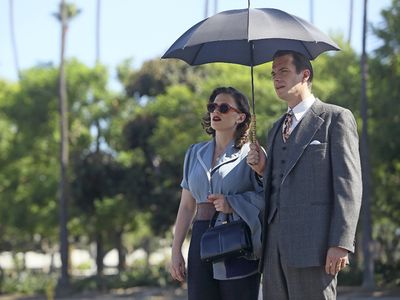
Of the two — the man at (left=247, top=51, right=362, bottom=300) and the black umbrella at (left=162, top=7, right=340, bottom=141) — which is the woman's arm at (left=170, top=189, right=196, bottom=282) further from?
the man at (left=247, top=51, right=362, bottom=300)

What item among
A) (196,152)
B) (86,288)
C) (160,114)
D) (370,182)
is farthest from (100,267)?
(196,152)

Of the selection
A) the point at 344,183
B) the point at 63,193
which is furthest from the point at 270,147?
the point at 63,193

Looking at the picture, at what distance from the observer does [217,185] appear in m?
5.16

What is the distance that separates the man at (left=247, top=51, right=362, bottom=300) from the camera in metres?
4.37

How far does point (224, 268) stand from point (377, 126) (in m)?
19.5

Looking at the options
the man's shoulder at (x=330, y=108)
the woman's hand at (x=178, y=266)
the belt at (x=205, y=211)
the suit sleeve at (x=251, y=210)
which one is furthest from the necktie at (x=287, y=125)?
the woman's hand at (x=178, y=266)

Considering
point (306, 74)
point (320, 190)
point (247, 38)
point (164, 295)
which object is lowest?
point (164, 295)

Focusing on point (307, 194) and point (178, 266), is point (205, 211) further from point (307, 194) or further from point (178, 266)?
point (307, 194)

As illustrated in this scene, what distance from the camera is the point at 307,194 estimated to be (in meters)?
4.46

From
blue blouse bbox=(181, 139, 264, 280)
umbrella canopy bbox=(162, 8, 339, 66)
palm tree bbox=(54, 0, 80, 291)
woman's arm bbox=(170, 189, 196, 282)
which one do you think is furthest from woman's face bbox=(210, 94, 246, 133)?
palm tree bbox=(54, 0, 80, 291)

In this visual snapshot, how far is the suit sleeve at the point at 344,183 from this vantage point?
14.2 feet

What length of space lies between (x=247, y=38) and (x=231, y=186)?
33.1 inches

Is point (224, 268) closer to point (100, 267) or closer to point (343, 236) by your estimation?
point (343, 236)

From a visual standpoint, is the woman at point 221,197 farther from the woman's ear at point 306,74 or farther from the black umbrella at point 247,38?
the woman's ear at point 306,74
